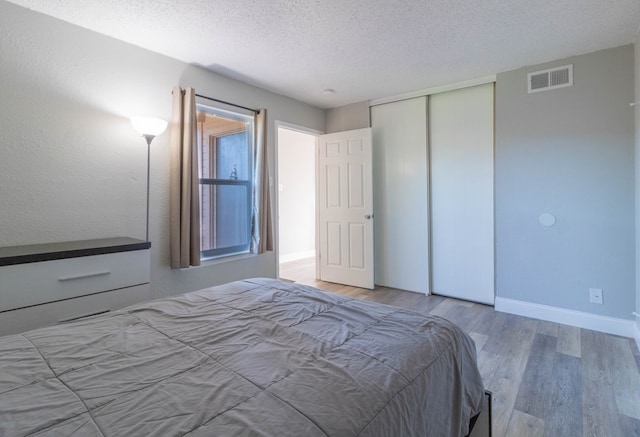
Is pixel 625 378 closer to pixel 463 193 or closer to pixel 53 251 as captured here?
pixel 463 193

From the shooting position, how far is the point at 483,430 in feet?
4.42

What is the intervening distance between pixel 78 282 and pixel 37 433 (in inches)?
57.6

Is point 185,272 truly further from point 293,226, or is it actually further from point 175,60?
point 293,226

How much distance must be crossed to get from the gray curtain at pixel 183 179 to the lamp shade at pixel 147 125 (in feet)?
0.92

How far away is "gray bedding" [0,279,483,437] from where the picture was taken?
722mm

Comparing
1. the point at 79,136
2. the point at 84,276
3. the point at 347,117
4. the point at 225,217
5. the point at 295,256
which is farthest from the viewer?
the point at 295,256

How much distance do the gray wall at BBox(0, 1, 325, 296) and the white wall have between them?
3.00 meters

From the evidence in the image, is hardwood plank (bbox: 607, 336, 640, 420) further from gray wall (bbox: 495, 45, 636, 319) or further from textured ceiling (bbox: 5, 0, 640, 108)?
textured ceiling (bbox: 5, 0, 640, 108)

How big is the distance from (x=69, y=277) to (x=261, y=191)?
1.90 meters

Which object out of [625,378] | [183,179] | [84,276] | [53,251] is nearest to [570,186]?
[625,378]

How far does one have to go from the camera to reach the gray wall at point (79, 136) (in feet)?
6.84

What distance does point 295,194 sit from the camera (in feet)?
20.4

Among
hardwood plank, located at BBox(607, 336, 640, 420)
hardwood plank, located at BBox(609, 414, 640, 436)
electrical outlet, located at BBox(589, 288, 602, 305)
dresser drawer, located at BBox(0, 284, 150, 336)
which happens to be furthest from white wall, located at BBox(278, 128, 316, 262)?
hardwood plank, located at BBox(609, 414, 640, 436)

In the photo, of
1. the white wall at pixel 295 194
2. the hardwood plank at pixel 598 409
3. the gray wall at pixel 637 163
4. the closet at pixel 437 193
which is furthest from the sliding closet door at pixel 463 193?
the white wall at pixel 295 194
